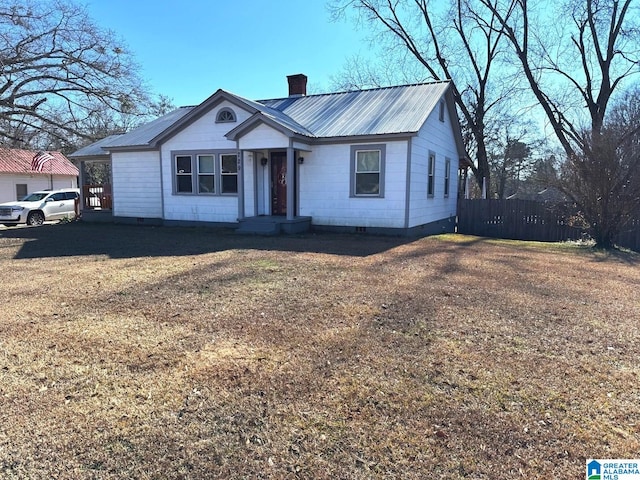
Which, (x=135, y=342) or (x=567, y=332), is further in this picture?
(x=567, y=332)

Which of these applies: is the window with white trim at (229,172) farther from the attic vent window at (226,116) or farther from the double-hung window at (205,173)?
the attic vent window at (226,116)

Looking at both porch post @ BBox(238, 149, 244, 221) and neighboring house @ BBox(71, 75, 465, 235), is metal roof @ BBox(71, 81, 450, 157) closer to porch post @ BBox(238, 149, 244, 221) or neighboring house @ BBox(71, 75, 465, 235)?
neighboring house @ BBox(71, 75, 465, 235)

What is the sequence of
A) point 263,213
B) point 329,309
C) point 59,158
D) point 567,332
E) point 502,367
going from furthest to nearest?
1. point 59,158
2. point 263,213
3. point 329,309
4. point 567,332
5. point 502,367

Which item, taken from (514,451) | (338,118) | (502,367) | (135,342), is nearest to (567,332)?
(502,367)

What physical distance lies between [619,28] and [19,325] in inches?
1104

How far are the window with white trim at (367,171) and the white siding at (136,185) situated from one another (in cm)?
731

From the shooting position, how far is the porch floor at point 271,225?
12.3m

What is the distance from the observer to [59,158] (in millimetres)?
34469

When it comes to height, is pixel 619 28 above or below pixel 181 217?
above

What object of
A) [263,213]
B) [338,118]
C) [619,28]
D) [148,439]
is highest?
[619,28]

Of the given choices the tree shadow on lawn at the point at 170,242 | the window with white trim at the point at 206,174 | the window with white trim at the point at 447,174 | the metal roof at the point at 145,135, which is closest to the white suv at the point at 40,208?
the tree shadow on lawn at the point at 170,242

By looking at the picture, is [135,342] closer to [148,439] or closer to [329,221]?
[148,439]

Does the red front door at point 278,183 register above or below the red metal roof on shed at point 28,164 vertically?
below

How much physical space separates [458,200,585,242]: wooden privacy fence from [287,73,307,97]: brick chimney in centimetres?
838
